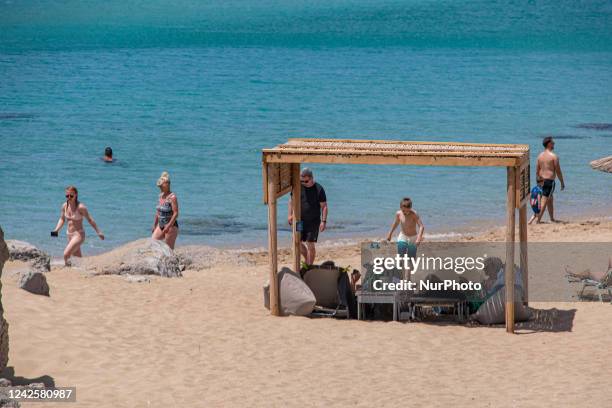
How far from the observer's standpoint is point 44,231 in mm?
20641

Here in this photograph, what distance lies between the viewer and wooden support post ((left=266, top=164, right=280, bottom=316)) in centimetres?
1238

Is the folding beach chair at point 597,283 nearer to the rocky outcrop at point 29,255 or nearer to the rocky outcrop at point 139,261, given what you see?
the rocky outcrop at point 139,261

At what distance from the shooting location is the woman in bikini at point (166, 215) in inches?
591

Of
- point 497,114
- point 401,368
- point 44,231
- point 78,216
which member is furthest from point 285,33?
point 401,368

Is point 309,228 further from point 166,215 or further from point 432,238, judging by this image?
point 432,238

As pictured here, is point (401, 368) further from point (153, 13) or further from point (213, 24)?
point (153, 13)

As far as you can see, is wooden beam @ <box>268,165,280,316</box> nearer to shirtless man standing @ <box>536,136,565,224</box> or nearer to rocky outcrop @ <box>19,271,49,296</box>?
rocky outcrop @ <box>19,271,49,296</box>

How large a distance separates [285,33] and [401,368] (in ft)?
213

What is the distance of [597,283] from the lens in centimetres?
1316

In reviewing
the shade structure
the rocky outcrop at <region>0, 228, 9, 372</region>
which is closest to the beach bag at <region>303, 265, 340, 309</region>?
the rocky outcrop at <region>0, 228, 9, 372</region>

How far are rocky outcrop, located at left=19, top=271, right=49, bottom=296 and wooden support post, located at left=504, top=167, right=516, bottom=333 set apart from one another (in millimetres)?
4902

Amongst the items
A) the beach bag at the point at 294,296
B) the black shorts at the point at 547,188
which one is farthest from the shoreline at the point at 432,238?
the beach bag at the point at 294,296

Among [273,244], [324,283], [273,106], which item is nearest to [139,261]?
[273,244]

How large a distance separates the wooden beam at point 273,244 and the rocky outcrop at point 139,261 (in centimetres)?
232
